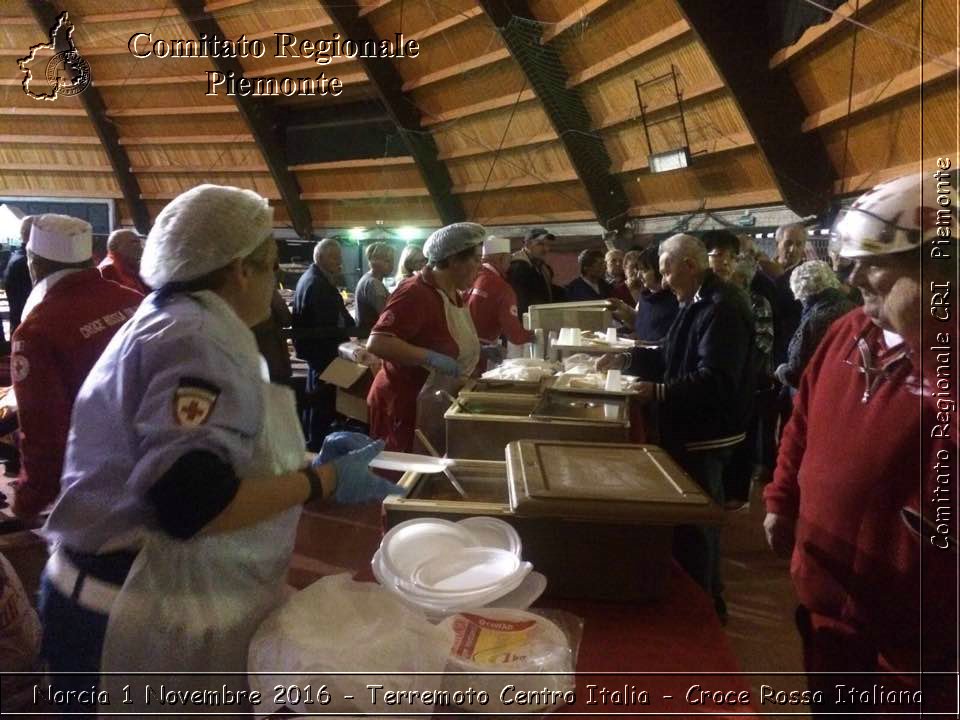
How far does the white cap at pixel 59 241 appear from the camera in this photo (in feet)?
2.82

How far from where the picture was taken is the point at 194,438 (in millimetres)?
548

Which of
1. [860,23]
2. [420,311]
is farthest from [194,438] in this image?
[860,23]

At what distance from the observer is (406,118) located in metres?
1.75

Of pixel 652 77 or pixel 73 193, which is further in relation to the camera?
pixel 652 77

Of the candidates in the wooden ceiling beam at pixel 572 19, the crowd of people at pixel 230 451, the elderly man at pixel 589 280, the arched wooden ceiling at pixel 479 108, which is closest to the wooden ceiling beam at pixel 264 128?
the arched wooden ceiling at pixel 479 108

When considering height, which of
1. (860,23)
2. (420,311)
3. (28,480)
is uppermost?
(860,23)

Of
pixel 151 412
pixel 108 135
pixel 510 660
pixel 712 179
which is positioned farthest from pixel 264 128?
pixel 712 179

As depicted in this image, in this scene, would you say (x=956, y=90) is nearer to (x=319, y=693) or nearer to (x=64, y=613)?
(x=319, y=693)

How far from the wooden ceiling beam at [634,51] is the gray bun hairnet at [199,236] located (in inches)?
88.4

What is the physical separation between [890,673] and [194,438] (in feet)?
2.88

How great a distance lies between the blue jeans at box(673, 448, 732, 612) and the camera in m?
1.65

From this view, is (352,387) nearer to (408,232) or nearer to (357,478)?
(408,232)

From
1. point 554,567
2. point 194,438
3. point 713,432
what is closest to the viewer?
point 194,438

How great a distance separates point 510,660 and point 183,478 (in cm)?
38
